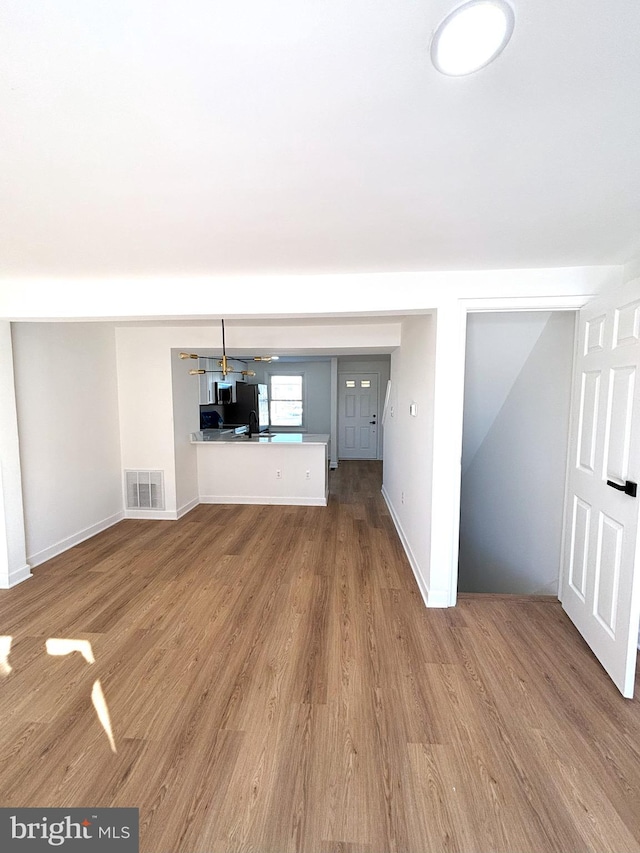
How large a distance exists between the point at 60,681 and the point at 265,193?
8.46 feet

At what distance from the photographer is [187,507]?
487cm

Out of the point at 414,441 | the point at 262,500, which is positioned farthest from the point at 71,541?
the point at 414,441

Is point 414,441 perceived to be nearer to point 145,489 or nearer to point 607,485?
point 607,485

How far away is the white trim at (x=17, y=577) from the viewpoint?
2967mm

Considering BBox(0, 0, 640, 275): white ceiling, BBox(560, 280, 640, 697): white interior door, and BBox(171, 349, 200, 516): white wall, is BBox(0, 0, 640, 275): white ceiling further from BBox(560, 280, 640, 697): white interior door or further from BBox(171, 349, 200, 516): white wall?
BBox(171, 349, 200, 516): white wall

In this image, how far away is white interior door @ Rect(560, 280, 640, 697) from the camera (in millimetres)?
1816

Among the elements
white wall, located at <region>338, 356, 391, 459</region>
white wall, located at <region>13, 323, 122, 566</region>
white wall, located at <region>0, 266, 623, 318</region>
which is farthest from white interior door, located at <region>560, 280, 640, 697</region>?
white wall, located at <region>338, 356, 391, 459</region>

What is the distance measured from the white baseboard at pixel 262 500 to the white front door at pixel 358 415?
332cm

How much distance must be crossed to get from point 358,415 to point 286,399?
187cm

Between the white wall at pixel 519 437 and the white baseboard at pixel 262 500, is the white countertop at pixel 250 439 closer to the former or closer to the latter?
the white baseboard at pixel 262 500

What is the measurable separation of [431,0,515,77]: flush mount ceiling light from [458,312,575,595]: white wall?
2214 millimetres

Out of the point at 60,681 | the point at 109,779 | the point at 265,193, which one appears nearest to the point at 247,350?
the point at 265,193

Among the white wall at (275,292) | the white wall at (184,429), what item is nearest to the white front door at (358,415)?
the white wall at (184,429)

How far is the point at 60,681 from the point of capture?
1963mm
